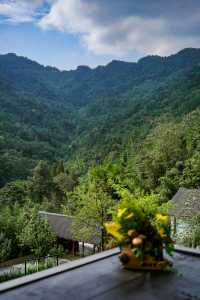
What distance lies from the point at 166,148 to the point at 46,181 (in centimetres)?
1241

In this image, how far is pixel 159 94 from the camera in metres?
55.8

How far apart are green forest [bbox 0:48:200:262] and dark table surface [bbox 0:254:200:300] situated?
0.63 meters

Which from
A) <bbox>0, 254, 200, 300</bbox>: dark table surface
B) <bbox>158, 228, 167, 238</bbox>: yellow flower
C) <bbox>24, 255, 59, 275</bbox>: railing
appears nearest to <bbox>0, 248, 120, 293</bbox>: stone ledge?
<bbox>0, 254, 200, 300</bbox>: dark table surface

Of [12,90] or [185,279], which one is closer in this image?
[185,279]

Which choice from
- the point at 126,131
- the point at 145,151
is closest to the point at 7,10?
the point at 145,151

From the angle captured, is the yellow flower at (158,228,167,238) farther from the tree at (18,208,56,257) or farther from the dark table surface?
the tree at (18,208,56,257)

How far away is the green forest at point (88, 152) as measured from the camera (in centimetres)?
1703

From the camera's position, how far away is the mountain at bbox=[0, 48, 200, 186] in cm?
4403

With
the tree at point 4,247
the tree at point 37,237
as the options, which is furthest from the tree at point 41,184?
the tree at point 4,247

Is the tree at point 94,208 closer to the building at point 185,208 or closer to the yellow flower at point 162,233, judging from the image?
the building at point 185,208

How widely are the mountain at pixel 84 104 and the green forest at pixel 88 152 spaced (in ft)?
0.76

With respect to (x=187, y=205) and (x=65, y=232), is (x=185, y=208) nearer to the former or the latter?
(x=187, y=205)

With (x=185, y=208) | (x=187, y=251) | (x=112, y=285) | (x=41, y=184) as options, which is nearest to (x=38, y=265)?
(x=185, y=208)

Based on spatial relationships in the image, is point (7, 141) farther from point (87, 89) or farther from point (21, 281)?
point (87, 89)
